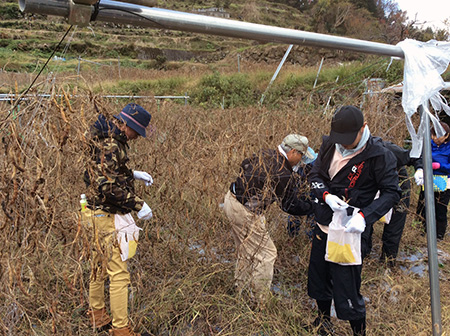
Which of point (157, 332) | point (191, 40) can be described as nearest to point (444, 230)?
point (157, 332)

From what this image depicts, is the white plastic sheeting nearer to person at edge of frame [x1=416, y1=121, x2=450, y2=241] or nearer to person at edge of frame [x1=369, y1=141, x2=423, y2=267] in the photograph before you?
person at edge of frame [x1=369, y1=141, x2=423, y2=267]

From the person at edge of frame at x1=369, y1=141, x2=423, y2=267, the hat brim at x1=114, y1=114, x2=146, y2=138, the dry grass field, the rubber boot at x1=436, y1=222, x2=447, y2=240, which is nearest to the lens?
the dry grass field

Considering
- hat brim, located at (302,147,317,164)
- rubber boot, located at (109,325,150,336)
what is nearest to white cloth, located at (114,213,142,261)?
rubber boot, located at (109,325,150,336)

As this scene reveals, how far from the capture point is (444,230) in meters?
3.83

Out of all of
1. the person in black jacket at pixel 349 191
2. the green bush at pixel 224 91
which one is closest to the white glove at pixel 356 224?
the person in black jacket at pixel 349 191

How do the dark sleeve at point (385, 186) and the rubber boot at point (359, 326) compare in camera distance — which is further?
the rubber boot at point (359, 326)

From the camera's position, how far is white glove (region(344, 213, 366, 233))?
1.92m

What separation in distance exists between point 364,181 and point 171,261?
1801mm

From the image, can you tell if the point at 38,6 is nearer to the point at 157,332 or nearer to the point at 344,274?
the point at 344,274

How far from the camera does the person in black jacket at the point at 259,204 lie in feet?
8.11

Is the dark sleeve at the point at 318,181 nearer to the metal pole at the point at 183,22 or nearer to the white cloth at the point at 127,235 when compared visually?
the metal pole at the point at 183,22

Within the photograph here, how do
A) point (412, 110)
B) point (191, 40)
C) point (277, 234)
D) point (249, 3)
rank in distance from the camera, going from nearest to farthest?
point (412, 110) < point (277, 234) < point (191, 40) < point (249, 3)

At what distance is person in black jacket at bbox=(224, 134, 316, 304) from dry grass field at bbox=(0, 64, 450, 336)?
0.17 meters

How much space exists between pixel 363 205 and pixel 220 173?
136 centimetres
